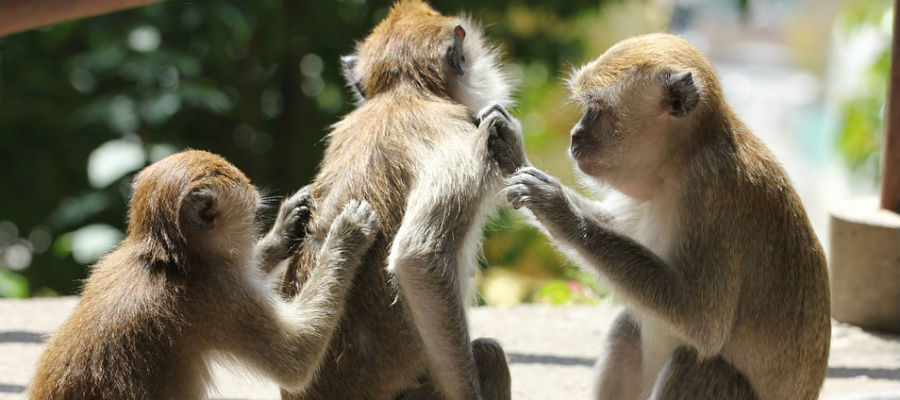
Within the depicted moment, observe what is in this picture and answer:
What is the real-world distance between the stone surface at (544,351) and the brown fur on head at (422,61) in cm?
161

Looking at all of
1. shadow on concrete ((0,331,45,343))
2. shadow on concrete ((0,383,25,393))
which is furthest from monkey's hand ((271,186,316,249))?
shadow on concrete ((0,331,45,343))

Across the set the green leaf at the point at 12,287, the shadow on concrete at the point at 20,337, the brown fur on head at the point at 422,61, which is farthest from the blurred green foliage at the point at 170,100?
the brown fur on head at the point at 422,61

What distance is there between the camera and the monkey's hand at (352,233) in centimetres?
436

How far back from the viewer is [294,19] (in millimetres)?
9047

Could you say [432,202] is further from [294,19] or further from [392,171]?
[294,19]

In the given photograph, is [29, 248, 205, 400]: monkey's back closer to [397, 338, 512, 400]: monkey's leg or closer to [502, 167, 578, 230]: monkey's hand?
[397, 338, 512, 400]: monkey's leg

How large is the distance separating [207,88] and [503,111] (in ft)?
14.2

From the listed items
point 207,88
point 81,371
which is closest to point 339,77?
point 207,88

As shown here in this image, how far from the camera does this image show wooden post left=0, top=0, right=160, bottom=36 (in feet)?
18.4

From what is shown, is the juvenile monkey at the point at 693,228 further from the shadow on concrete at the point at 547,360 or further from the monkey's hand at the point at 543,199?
the shadow on concrete at the point at 547,360

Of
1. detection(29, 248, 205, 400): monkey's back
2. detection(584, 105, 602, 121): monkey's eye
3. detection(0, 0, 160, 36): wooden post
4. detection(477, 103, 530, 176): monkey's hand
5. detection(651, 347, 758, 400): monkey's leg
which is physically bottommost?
detection(651, 347, 758, 400): monkey's leg

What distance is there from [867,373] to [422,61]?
3190 millimetres

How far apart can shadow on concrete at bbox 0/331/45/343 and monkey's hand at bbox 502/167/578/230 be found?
11.2 ft

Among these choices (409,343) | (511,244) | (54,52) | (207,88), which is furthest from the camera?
(511,244)
